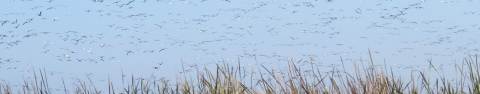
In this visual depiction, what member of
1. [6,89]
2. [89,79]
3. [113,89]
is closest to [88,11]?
[6,89]

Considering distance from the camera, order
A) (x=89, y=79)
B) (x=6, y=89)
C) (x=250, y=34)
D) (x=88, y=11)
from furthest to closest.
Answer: (x=88, y=11) → (x=250, y=34) → (x=6, y=89) → (x=89, y=79)

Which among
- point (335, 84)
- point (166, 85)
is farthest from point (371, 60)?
point (166, 85)

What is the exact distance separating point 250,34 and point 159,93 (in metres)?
1.54

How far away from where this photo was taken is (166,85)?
8.84 ft

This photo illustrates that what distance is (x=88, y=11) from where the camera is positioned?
14.9 feet

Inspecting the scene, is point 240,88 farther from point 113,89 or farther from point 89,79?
point 89,79

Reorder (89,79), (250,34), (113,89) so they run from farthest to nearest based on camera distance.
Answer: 1. (250,34)
2. (89,79)
3. (113,89)

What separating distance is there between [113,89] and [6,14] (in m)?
2.52

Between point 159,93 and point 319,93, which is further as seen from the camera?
point 159,93

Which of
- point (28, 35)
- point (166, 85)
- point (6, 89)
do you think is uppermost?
point (166, 85)

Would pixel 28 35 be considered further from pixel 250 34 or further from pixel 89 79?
pixel 89 79

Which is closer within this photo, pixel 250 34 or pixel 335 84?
pixel 335 84

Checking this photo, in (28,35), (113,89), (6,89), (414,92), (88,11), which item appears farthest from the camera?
(28,35)

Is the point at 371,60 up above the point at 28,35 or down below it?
above
